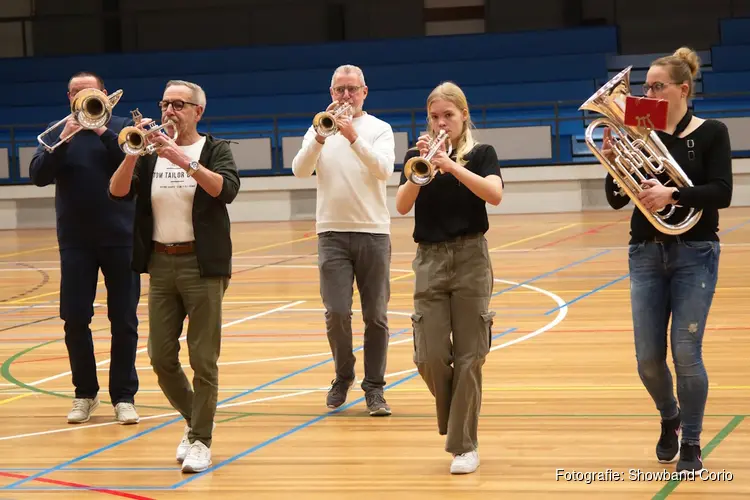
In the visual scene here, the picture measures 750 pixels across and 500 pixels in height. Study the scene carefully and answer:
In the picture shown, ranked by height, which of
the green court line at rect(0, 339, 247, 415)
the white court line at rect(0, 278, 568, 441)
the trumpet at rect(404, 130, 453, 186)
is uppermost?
the trumpet at rect(404, 130, 453, 186)

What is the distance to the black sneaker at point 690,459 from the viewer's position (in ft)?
15.0

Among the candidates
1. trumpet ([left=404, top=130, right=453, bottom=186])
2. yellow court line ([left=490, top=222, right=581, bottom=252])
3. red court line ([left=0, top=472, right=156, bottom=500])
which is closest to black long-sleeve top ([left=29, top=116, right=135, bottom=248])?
red court line ([left=0, top=472, right=156, bottom=500])

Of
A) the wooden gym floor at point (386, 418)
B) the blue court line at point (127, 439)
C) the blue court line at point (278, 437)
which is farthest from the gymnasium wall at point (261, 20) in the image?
the blue court line at point (278, 437)

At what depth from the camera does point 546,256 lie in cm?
1335

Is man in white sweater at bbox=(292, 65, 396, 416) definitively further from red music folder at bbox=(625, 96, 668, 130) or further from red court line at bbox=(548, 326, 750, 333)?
red court line at bbox=(548, 326, 750, 333)

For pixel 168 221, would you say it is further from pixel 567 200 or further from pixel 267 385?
pixel 567 200

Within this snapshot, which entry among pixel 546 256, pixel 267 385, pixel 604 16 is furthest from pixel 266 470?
pixel 604 16

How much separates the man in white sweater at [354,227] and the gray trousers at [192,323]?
1041mm

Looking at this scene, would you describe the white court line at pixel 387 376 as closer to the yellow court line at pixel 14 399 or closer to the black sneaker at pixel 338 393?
the black sneaker at pixel 338 393

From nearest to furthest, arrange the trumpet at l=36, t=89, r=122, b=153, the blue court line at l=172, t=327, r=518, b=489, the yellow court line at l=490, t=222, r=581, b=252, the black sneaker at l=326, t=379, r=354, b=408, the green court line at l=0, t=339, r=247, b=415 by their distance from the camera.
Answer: the blue court line at l=172, t=327, r=518, b=489 < the trumpet at l=36, t=89, r=122, b=153 < the black sneaker at l=326, t=379, r=354, b=408 < the green court line at l=0, t=339, r=247, b=415 < the yellow court line at l=490, t=222, r=581, b=252

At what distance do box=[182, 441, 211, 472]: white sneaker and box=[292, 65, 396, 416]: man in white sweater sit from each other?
1.18 m

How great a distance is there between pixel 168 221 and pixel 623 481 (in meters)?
2.13

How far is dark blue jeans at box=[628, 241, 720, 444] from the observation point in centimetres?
449

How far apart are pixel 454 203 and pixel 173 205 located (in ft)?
3.90
